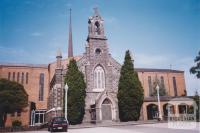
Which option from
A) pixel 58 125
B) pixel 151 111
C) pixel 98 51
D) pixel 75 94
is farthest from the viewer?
pixel 151 111

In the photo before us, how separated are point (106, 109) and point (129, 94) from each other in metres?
4.77

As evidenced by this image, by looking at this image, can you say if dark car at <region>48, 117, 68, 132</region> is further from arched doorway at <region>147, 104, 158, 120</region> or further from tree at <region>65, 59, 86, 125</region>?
arched doorway at <region>147, 104, 158, 120</region>

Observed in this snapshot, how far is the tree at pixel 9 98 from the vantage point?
106 feet

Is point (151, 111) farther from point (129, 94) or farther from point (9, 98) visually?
point (9, 98)

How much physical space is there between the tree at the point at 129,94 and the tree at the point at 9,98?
1727cm

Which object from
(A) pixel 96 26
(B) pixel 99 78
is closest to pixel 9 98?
(B) pixel 99 78

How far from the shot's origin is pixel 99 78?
122 ft

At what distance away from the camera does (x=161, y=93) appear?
162ft

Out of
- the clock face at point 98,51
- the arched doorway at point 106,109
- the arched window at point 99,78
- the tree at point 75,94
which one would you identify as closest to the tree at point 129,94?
the arched doorway at point 106,109

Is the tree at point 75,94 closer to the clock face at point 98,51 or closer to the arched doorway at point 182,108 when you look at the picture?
the clock face at point 98,51

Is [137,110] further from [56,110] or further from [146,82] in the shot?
[146,82]

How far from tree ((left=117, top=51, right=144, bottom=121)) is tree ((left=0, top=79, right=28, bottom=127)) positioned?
56.7ft

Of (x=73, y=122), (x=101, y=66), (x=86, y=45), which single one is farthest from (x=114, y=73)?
(x=73, y=122)

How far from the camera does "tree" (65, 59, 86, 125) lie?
31891mm
